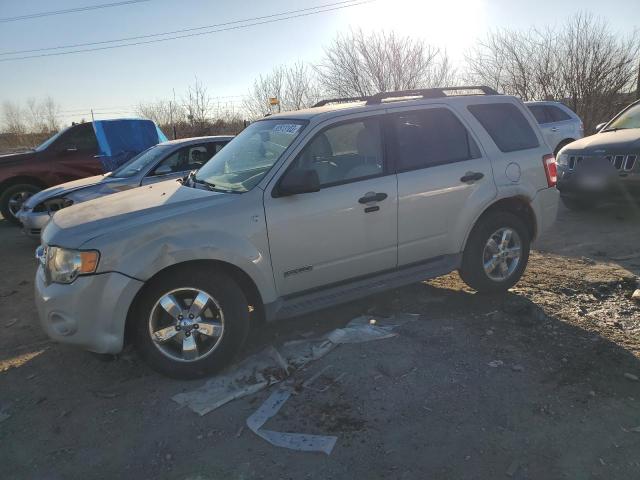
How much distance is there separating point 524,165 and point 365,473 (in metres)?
3.31

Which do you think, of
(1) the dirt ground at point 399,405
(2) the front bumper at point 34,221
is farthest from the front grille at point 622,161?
(2) the front bumper at point 34,221

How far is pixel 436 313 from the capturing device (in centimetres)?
443

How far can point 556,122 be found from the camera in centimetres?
1216

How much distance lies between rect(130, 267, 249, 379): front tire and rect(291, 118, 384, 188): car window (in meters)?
1.10

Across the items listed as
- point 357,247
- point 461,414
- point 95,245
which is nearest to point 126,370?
point 95,245

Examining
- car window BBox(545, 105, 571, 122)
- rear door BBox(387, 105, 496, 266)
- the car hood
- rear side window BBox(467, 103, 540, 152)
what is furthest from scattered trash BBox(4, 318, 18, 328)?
car window BBox(545, 105, 571, 122)

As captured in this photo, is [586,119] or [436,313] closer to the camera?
[436,313]

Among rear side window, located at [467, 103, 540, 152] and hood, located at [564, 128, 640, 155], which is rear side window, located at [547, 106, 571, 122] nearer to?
hood, located at [564, 128, 640, 155]

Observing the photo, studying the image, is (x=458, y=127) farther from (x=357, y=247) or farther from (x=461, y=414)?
(x=461, y=414)

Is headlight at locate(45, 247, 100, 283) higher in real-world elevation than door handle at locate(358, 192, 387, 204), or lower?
lower

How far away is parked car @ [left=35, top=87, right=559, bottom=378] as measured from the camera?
3.27 meters

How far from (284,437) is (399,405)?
0.75 m

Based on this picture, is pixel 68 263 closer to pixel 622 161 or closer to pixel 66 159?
pixel 622 161

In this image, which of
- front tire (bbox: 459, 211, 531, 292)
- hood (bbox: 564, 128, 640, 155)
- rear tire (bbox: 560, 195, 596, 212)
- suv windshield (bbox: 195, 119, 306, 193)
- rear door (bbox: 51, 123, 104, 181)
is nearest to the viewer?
suv windshield (bbox: 195, 119, 306, 193)
